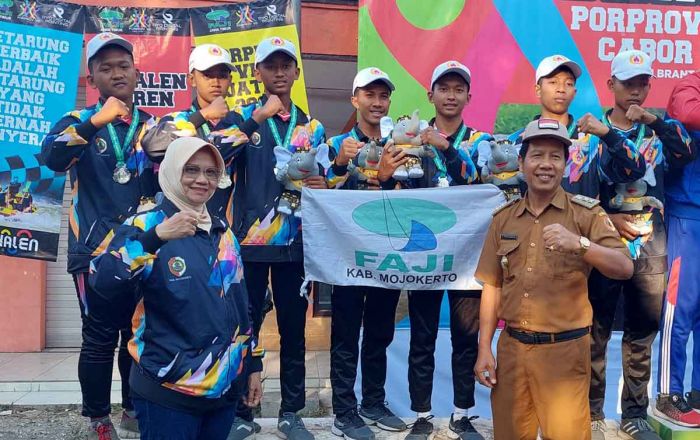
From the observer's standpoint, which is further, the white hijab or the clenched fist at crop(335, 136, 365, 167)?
the clenched fist at crop(335, 136, 365, 167)

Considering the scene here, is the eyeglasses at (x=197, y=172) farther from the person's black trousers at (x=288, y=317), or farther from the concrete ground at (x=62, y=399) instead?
the concrete ground at (x=62, y=399)

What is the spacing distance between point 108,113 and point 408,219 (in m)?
1.95

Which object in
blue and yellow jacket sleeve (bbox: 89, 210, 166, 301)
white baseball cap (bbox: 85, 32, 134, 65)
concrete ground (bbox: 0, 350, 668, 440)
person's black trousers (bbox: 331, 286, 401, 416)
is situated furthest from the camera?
concrete ground (bbox: 0, 350, 668, 440)

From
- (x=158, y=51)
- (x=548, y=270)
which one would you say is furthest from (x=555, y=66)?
(x=158, y=51)

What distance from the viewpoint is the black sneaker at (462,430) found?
4.20m

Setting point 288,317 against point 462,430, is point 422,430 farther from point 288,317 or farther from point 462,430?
point 288,317

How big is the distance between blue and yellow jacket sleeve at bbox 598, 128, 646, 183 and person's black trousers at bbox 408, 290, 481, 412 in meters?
1.11

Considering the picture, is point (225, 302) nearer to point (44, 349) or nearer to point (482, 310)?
point (482, 310)

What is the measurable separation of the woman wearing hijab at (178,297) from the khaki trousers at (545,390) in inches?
56.0

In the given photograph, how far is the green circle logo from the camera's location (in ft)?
14.3

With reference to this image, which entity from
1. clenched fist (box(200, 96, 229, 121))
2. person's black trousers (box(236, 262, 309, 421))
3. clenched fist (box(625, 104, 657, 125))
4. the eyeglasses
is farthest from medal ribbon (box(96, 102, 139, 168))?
clenched fist (box(625, 104, 657, 125))

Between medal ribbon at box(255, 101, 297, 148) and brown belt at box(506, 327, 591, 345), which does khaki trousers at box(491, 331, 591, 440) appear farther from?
medal ribbon at box(255, 101, 297, 148)

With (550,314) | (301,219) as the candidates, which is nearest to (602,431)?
(550,314)

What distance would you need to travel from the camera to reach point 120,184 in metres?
3.94
